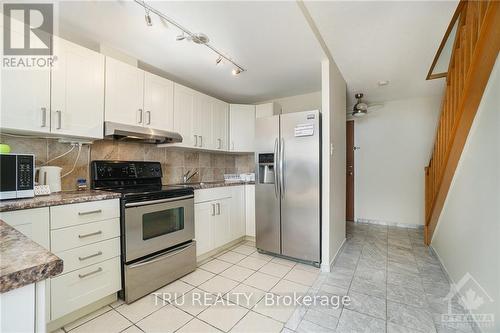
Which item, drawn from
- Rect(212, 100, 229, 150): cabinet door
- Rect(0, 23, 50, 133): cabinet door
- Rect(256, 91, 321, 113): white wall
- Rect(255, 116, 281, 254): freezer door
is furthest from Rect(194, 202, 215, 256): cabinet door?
Rect(256, 91, 321, 113): white wall

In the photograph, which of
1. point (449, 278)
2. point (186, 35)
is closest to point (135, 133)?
point (186, 35)

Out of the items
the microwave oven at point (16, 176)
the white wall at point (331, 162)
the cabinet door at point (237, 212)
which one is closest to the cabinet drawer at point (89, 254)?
the microwave oven at point (16, 176)

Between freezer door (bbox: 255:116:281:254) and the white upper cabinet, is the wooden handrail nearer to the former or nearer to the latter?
freezer door (bbox: 255:116:281:254)

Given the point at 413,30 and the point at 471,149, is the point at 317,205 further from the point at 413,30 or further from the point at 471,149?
the point at 413,30

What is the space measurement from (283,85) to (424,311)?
2924mm

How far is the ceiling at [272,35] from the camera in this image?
166 cm

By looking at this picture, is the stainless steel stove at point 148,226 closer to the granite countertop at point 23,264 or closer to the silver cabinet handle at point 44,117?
the silver cabinet handle at point 44,117

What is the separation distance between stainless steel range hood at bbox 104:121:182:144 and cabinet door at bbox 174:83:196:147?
0.21 meters

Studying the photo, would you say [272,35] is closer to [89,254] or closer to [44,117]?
[44,117]

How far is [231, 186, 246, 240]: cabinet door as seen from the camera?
3104mm

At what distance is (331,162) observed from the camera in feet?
8.32

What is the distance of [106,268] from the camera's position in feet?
5.74

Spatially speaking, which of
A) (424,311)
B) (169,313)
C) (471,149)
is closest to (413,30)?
(471,149)

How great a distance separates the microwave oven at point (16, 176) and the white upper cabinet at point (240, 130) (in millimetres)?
2382
